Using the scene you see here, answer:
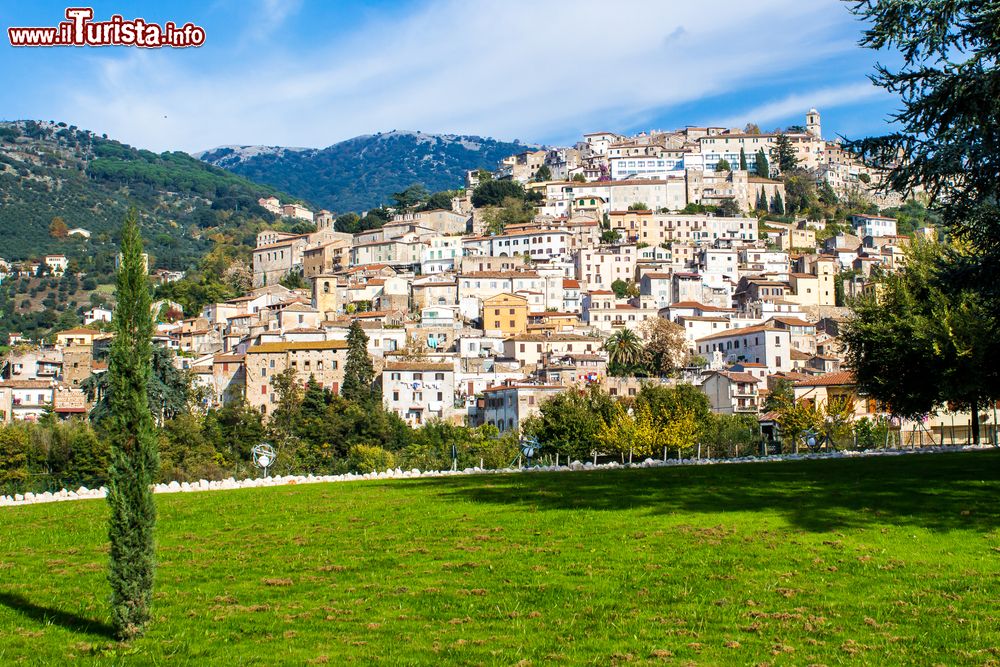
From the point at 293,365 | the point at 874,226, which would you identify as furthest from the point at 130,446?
the point at 874,226

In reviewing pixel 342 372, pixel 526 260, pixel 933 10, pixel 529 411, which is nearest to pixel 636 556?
pixel 933 10

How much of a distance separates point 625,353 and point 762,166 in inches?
3073

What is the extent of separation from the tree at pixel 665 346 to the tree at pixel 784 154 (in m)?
73.8

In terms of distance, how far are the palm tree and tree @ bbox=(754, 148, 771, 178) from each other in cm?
7399

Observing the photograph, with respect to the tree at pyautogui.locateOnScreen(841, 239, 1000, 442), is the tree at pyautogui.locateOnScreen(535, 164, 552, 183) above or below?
above

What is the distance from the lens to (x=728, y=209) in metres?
138

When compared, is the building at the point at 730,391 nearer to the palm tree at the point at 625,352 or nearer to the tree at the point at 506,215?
the palm tree at the point at 625,352

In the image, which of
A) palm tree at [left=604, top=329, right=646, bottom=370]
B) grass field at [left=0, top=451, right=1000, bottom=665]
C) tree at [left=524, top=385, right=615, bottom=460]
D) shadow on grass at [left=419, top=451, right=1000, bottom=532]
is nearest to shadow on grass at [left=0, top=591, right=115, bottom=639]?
grass field at [left=0, top=451, right=1000, bottom=665]

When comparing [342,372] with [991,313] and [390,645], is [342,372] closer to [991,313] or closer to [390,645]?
[991,313]

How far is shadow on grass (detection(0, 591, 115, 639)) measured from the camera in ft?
39.9

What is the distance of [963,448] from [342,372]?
51.0 m

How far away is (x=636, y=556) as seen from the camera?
50.2ft

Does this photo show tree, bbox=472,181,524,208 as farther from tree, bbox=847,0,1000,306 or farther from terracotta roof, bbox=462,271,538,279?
tree, bbox=847,0,1000,306

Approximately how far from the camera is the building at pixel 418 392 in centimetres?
7600
